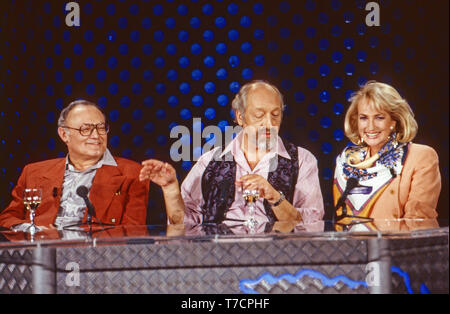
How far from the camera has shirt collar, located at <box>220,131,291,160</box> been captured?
190 inches

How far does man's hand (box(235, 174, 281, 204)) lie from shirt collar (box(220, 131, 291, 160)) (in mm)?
239

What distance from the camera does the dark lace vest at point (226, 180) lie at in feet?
15.4

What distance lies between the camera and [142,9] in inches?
198

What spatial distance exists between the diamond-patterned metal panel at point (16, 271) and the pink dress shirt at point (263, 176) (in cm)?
216

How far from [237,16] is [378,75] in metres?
1.25

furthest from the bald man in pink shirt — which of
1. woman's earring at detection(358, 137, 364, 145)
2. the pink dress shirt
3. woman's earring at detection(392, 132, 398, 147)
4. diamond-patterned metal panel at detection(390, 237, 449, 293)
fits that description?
diamond-patterned metal panel at detection(390, 237, 449, 293)

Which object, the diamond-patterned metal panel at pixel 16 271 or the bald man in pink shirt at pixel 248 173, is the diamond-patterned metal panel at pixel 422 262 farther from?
the bald man in pink shirt at pixel 248 173

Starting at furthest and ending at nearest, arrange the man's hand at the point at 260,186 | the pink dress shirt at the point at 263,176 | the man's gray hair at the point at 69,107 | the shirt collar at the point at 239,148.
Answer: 1. the man's gray hair at the point at 69,107
2. the shirt collar at the point at 239,148
3. the pink dress shirt at the point at 263,176
4. the man's hand at the point at 260,186

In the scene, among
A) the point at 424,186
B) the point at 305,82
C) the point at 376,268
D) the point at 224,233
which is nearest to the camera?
the point at 376,268

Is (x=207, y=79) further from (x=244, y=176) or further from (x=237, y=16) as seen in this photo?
(x=244, y=176)

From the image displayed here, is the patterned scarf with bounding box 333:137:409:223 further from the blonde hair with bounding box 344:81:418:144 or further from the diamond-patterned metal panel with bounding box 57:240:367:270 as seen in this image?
the diamond-patterned metal panel with bounding box 57:240:367:270

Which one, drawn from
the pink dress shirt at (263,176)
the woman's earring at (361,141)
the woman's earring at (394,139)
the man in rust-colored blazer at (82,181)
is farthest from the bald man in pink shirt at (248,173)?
the woman's earring at (394,139)

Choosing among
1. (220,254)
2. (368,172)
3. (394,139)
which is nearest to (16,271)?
(220,254)
